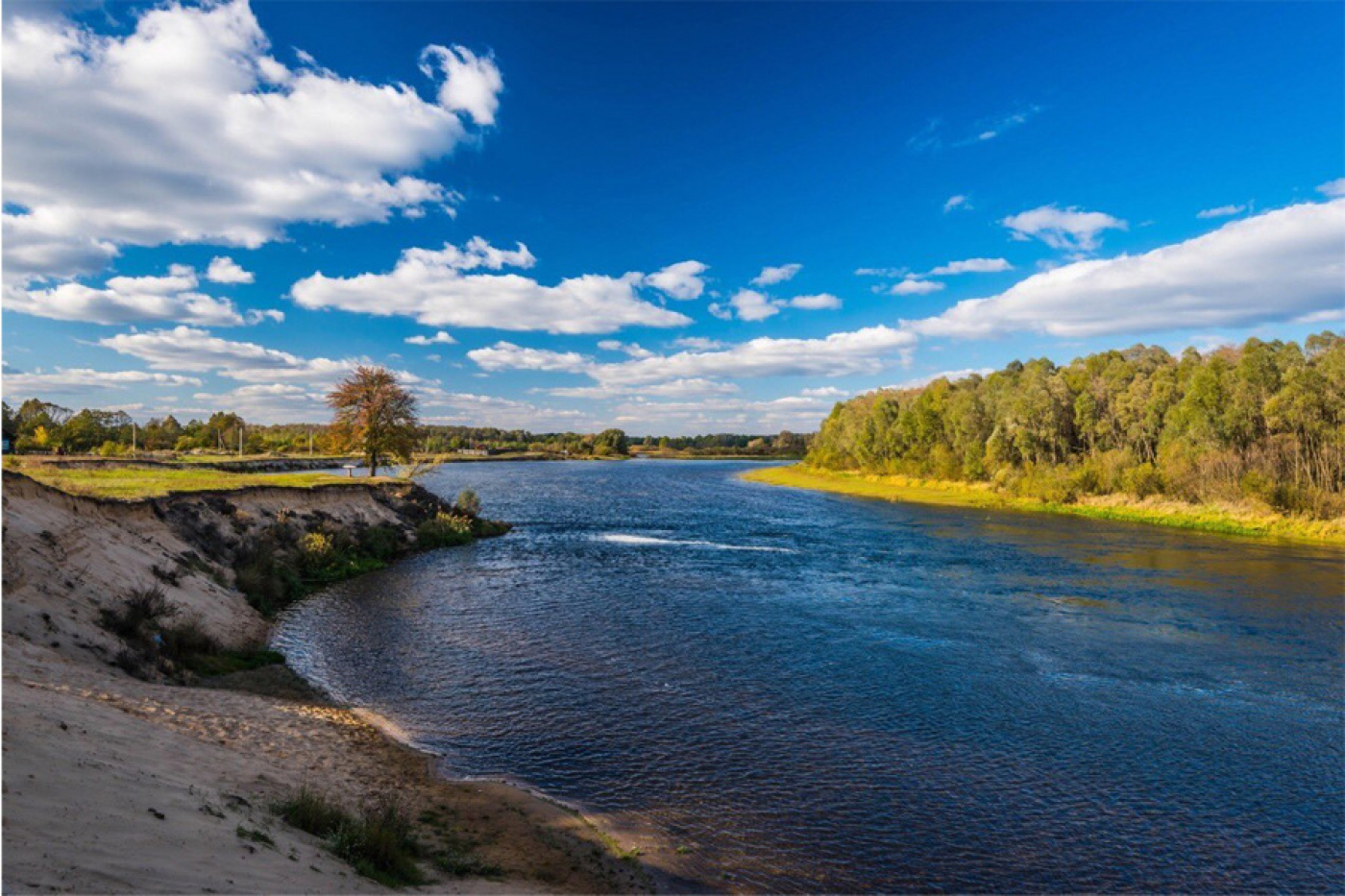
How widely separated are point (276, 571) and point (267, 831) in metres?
22.6

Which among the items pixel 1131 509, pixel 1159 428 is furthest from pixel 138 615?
pixel 1159 428

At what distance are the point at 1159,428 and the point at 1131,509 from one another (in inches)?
498

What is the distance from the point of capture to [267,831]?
27.1 ft

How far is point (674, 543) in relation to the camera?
4612 centimetres

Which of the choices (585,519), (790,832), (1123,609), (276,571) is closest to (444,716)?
(790,832)

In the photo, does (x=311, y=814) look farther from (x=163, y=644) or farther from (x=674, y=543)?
(x=674, y=543)

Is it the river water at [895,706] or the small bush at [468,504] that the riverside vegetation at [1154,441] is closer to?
the river water at [895,706]

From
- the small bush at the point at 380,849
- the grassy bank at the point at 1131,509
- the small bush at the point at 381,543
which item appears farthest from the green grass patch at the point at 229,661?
the grassy bank at the point at 1131,509

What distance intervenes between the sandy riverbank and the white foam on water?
28809mm

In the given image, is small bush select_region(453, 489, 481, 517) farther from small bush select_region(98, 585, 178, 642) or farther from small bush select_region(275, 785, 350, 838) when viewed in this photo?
small bush select_region(275, 785, 350, 838)

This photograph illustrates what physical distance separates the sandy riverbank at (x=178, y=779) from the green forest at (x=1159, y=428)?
208 feet

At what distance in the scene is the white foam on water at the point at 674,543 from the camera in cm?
4366

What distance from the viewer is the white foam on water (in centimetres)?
4366

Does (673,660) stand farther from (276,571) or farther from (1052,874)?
(276,571)
